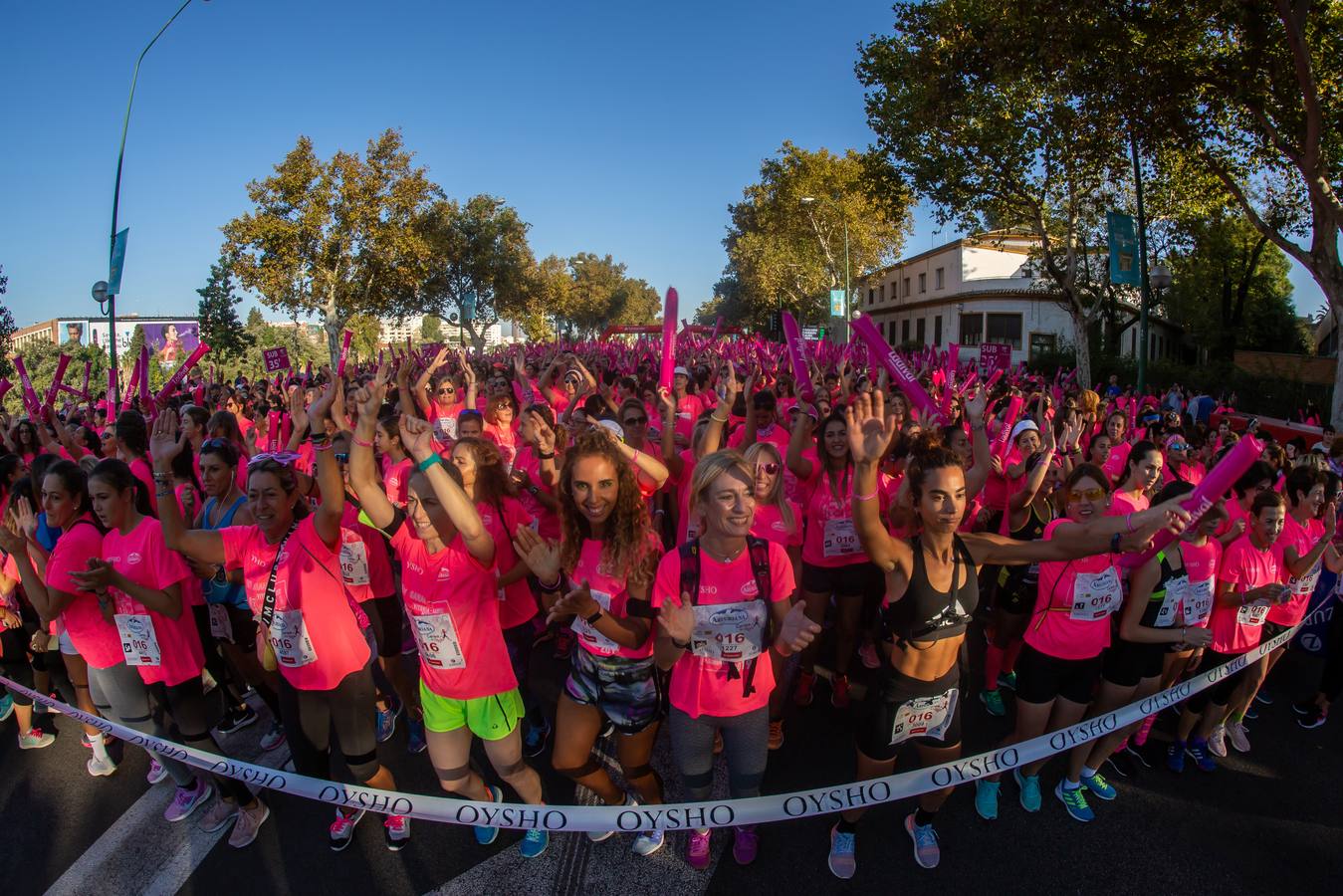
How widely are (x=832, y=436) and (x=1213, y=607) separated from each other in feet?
6.92

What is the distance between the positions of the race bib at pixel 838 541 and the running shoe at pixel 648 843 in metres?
1.80

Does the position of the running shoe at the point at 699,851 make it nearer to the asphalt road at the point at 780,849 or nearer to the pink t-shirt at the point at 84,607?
the asphalt road at the point at 780,849

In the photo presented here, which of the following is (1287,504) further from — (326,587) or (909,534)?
(326,587)

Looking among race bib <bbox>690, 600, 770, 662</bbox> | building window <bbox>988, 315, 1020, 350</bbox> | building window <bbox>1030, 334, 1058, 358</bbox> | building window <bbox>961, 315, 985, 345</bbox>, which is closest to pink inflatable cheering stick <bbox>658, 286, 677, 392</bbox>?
race bib <bbox>690, 600, 770, 662</bbox>

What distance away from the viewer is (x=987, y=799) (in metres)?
3.44

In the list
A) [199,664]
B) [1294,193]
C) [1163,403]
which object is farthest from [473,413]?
[1294,193]

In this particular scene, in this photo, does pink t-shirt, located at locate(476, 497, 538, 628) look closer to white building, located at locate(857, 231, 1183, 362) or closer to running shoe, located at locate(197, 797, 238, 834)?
running shoe, located at locate(197, 797, 238, 834)

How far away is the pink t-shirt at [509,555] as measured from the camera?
3535 mm

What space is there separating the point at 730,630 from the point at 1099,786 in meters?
2.34

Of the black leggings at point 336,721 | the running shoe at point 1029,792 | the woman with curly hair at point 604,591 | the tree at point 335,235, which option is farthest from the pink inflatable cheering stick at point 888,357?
the tree at point 335,235

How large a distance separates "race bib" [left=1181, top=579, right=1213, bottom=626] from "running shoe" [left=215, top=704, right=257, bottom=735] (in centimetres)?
522

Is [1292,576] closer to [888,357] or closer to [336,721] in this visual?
[888,357]

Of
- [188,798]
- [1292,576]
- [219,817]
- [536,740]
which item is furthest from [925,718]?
[188,798]

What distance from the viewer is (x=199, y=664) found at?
11.3 ft
